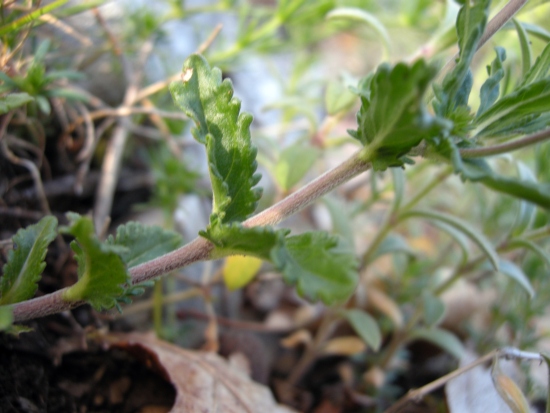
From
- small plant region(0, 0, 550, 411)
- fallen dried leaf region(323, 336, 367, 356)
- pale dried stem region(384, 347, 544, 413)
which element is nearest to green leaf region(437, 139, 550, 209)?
small plant region(0, 0, 550, 411)

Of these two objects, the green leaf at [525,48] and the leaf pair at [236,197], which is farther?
the green leaf at [525,48]

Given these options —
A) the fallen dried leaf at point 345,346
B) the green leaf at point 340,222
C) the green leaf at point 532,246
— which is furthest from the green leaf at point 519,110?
the fallen dried leaf at point 345,346

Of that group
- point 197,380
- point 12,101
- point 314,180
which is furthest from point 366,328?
point 12,101

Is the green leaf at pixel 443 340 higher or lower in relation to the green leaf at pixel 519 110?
lower

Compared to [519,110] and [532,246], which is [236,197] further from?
[532,246]

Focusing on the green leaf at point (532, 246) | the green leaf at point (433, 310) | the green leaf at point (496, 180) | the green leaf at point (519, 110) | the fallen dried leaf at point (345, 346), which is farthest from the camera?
the fallen dried leaf at point (345, 346)

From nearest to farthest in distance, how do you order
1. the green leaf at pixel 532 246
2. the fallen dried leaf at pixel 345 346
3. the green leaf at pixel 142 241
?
the green leaf at pixel 142 241 < the green leaf at pixel 532 246 < the fallen dried leaf at pixel 345 346

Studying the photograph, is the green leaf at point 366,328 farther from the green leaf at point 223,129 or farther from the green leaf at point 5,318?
the green leaf at point 5,318
